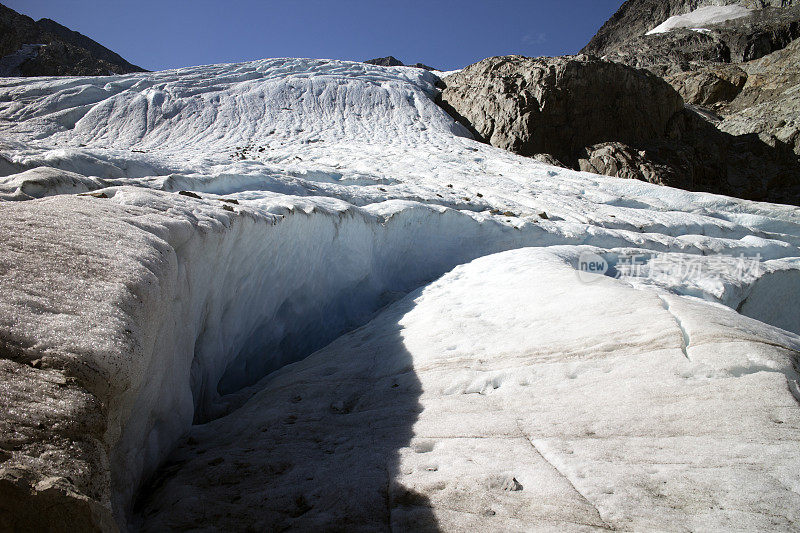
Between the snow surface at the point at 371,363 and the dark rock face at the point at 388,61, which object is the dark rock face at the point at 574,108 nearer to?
the snow surface at the point at 371,363

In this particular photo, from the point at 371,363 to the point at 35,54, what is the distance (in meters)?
28.4

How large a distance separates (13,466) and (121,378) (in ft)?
1.47

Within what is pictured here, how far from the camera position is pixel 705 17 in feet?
129

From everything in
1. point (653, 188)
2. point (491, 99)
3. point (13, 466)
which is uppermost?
point (491, 99)

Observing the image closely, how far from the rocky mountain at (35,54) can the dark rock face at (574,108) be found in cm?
2111

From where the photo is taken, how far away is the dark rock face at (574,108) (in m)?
16.1

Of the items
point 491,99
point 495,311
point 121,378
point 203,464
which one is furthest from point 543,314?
point 491,99

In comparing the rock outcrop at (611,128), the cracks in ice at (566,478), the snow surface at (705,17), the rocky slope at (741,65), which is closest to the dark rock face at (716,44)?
the rocky slope at (741,65)

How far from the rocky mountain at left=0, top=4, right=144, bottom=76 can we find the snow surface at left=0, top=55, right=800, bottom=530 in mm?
22500

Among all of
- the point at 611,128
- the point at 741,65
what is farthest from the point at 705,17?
the point at 611,128

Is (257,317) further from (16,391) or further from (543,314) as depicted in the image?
(16,391)

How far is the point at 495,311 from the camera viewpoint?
3648mm

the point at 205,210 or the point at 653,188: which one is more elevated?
the point at 653,188

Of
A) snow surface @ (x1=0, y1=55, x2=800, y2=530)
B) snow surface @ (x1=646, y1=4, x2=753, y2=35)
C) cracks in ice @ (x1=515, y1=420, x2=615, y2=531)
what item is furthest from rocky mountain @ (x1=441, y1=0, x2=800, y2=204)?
snow surface @ (x1=646, y1=4, x2=753, y2=35)
